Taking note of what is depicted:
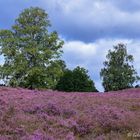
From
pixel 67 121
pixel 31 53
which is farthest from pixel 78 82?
pixel 67 121

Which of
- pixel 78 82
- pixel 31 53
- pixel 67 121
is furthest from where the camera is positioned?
pixel 31 53

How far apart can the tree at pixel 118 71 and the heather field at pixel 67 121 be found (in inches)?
3029

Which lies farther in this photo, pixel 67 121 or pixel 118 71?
pixel 118 71

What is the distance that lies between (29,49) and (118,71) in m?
26.1

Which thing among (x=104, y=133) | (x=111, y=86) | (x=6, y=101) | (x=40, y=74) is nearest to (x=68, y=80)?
(x=40, y=74)

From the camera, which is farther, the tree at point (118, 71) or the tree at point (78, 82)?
the tree at point (118, 71)

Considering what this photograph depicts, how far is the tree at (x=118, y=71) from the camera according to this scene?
100m

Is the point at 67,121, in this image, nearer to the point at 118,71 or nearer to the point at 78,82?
the point at 78,82

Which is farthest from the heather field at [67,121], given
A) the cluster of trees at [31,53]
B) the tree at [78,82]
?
the cluster of trees at [31,53]

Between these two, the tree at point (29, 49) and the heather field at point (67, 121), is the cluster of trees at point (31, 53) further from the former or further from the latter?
the heather field at point (67, 121)

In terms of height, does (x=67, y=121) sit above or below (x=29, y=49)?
below

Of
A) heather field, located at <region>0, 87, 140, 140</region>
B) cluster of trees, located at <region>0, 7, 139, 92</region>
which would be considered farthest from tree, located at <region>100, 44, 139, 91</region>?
heather field, located at <region>0, 87, 140, 140</region>

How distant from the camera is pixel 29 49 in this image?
8069 centimetres

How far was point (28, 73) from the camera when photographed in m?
79.2
